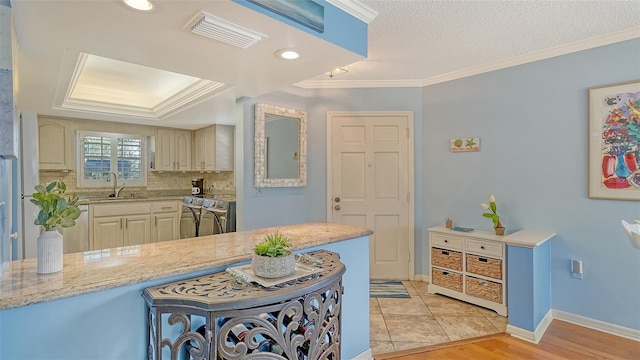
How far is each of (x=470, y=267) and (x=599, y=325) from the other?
1.02 meters

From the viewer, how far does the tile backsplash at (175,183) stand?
4.83m

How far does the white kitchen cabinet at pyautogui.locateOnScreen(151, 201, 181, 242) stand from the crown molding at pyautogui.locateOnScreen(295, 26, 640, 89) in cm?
313

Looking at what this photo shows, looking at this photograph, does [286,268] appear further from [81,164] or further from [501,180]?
[81,164]

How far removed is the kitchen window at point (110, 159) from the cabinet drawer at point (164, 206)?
644 mm

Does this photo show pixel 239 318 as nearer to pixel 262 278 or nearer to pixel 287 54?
pixel 262 278

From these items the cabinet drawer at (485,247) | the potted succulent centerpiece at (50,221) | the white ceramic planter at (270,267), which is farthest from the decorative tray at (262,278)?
the cabinet drawer at (485,247)

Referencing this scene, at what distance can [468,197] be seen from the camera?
134 inches

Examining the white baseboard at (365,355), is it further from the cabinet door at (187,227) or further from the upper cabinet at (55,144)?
the upper cabinet at (55,144)

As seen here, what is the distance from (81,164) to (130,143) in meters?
0.75

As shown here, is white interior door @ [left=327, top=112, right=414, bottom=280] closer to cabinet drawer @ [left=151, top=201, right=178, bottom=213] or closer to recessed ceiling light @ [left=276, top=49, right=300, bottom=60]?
recessed ceiling light @ [left=276, top=49, right=300, bottom=60]

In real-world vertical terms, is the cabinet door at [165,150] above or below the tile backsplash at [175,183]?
above

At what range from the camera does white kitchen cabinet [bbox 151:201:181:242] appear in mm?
5023

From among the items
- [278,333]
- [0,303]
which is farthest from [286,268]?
[0,303]

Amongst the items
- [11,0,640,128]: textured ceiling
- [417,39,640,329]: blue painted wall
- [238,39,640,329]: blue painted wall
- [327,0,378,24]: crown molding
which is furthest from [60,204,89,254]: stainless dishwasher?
[417,39,640,329]: blue painted wall
